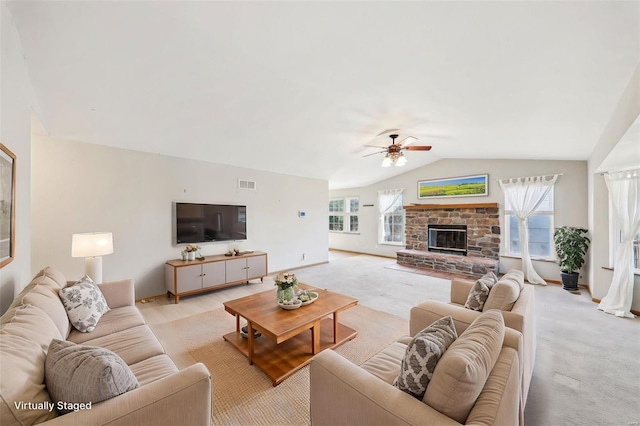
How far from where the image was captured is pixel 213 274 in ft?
13.7

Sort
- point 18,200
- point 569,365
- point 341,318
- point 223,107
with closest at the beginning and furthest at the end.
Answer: point 18,200 < point 569,365 < point 223,107 < point 341,318

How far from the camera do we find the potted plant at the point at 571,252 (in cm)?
429

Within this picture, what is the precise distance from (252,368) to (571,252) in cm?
532

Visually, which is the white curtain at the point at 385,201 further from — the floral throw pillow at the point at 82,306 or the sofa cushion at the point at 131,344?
the floral throw pillow at the point at 82,306

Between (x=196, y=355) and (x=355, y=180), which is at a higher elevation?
(x=355, y=180)

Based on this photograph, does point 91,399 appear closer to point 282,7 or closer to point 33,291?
point 33,291

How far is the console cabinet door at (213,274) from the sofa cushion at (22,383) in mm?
2990

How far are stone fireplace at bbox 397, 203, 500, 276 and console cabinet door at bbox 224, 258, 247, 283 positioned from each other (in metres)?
4.07

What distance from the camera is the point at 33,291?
1.73 meters

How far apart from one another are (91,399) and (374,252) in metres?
7.48

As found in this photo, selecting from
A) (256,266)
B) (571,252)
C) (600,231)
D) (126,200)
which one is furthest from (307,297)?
(571,252)

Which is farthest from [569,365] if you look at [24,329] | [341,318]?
[24,329]

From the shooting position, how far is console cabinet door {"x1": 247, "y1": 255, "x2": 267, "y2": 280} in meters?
4.70

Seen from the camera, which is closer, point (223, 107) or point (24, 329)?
point (24, 329)
